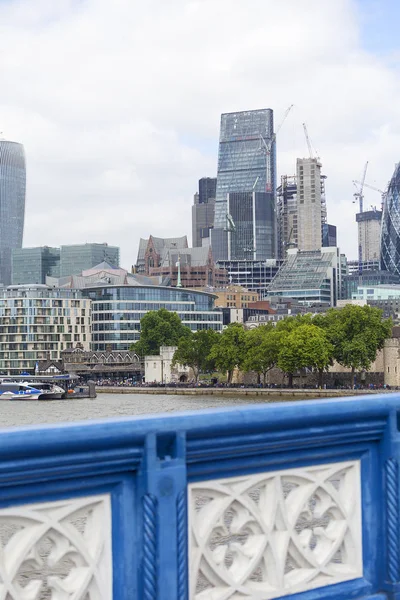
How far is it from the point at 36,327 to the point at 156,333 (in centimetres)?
1464

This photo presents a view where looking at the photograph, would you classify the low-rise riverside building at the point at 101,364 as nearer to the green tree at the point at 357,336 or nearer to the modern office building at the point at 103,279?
the modern office building at the point at 103,279

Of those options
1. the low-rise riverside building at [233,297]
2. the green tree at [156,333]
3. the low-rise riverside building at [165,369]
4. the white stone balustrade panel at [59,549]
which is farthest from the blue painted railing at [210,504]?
the low-rise riverside building at [233,297]

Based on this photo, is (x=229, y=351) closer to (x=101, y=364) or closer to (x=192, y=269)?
(x=101, y=364)

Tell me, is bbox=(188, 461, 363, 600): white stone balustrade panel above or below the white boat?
above

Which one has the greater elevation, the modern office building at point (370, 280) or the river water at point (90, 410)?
the modern office building at point (370, 280)

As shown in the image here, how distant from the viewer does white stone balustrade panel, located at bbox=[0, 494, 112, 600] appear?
326 cm

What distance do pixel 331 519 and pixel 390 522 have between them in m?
0.28

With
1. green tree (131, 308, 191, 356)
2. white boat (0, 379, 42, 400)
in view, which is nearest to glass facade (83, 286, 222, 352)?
green tree (131, 308, 191, 356)

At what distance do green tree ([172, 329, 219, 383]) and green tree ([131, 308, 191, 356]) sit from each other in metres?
11.0

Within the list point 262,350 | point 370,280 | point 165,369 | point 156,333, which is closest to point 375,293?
point 370,280

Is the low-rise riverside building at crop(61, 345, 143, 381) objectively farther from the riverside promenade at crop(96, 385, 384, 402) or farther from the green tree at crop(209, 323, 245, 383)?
the green tree at crop(209, 323, 245, 383)

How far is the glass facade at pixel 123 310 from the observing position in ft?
380

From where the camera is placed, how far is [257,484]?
3.88 meters

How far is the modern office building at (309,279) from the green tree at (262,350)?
91037mm
